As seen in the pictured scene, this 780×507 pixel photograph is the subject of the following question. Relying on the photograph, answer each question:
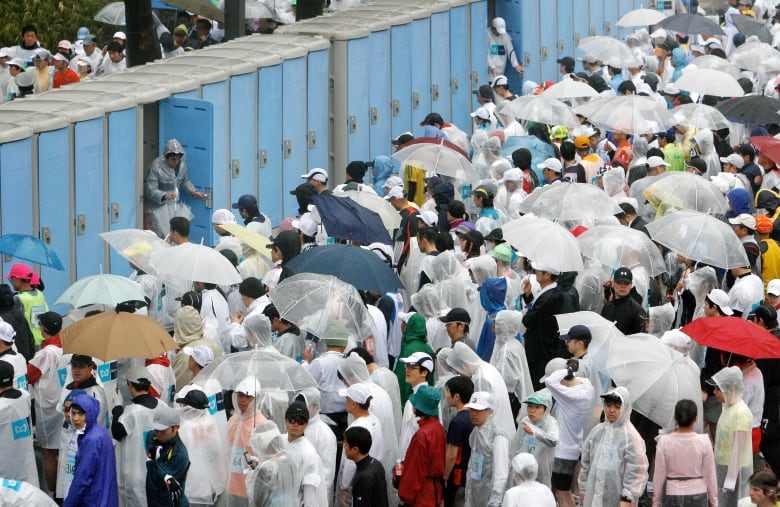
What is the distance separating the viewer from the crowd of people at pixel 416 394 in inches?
432

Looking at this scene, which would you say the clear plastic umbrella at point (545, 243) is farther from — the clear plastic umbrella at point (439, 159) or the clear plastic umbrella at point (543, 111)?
the clear plastic umbrella at point (543, 111)

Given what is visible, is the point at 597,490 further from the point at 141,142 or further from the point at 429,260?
the point at 141,142

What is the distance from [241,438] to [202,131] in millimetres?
6541

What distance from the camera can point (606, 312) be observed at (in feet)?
45.5

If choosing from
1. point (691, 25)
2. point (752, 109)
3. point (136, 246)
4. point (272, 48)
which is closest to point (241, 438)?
point (136, 246)

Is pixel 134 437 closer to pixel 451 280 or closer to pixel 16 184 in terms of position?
pixel 451 280

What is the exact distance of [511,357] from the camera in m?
12.7

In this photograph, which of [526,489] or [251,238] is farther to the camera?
[251,238]

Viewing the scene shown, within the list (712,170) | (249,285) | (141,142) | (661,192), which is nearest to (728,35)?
(712,170)

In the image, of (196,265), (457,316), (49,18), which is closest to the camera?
(457,316)

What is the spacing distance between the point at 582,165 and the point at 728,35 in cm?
1055

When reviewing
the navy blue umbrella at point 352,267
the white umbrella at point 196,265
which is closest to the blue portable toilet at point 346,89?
the navy blue umbrella at point 352,267

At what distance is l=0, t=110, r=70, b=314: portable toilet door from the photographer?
15.0 m

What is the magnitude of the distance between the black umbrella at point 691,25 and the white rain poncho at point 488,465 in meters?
14.7
